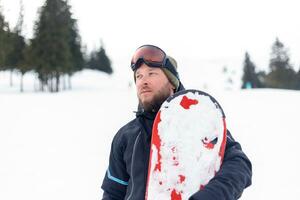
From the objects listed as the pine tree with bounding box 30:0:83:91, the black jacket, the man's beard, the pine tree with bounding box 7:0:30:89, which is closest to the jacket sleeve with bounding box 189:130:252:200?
the black jacket

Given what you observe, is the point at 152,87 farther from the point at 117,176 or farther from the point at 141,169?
the point at 117,176

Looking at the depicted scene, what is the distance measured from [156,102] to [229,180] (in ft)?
2.23

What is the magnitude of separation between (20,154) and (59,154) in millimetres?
938

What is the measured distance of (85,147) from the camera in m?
10.1

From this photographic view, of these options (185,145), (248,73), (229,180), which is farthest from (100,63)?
(229,180)

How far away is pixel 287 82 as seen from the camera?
57.1m

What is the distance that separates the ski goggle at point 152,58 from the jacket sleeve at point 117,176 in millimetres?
507

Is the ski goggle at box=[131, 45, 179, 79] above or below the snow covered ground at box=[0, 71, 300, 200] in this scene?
above

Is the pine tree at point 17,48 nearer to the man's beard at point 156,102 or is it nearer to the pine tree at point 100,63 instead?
the pine tree at point 100,63

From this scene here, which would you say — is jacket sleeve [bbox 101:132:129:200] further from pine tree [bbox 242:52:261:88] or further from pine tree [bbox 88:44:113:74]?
pine tree [bbox 88:44:113:74]

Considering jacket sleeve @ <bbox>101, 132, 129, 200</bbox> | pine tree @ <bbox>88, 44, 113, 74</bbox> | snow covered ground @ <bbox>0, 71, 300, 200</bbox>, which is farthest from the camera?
pine tree @ <bbox>88, 44, 113, 74</bbox>

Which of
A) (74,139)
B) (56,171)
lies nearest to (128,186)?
(56,171)

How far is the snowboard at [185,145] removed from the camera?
206cm

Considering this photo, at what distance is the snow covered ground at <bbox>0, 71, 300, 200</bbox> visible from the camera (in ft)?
22.5
